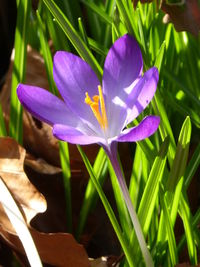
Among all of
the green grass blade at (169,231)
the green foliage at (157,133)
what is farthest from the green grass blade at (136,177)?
the green grass blade at (169,231)

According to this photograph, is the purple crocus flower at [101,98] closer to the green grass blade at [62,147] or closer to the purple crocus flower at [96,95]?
the purple crocus flower at [96,95]

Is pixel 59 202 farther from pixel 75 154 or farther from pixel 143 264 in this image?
pixel 143 264

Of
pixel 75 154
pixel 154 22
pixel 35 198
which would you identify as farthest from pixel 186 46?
pixel 35 198

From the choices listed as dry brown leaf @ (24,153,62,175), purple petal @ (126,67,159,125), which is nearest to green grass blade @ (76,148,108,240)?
dry brown leaf @ (24,153,62,175)

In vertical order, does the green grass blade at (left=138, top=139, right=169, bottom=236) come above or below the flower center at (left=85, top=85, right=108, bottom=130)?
below

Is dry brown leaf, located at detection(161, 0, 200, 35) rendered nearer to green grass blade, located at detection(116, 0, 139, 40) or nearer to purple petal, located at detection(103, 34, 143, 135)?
green grass blade, located at detection(116, 0, 139, 40)

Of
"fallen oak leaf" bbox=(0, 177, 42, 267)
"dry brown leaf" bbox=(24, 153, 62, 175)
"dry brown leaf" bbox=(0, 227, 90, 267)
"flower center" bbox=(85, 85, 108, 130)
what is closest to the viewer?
"flower center" bbox=(85, 85, 108, 130)
